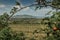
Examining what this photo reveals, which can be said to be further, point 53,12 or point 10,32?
point 10,32

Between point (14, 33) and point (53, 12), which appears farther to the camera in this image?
point (14, 33)

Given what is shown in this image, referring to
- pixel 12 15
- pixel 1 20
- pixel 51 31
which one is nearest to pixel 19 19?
pixel 12 15

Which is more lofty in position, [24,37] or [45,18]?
[45,18]

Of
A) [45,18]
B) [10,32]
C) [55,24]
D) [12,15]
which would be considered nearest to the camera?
[55,24]

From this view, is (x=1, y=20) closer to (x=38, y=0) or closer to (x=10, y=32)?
(x=10, y=32)

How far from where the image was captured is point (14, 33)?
2.82 meters

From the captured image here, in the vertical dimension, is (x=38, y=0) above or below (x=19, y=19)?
above

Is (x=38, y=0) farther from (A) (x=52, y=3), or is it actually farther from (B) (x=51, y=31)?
(B) (x=51, y=31)

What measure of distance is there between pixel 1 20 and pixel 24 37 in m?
0.35

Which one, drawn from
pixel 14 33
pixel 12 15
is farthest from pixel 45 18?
pixel 14 33

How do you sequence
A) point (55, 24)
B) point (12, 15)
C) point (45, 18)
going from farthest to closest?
point (12, 15)
point (45, 18)
point (55, 24)

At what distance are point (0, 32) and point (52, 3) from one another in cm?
69

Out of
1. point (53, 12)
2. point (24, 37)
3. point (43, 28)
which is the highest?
point (53, 12)

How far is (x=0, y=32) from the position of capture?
2.71 meters
